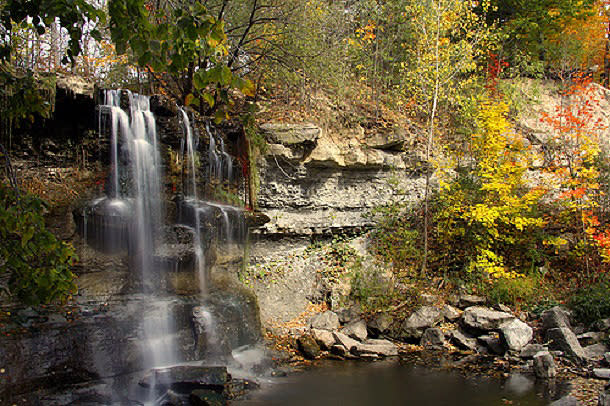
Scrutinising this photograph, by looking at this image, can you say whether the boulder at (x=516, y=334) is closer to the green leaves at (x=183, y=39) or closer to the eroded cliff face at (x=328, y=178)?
the eroded cliff face at (x=328, y=178)

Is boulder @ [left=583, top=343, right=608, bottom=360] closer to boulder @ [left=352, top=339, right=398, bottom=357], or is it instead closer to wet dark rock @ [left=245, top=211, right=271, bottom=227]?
boulder @ [left=352, top=339, right=398, bottom=357]

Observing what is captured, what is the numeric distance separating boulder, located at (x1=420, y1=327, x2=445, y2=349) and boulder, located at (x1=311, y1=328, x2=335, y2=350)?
2.11 meters

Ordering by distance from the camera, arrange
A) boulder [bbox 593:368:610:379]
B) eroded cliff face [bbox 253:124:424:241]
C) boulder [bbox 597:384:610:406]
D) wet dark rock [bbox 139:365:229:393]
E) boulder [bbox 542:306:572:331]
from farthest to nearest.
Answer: eroded cliff face [bbox 253:124:424:241]
boulder [bbox 542:306:572:331]
boulder [bbox 593:368:610:379]
wet dark rock [bbox 139:365:229:393]
boulder [bbox 597:384:610:406]

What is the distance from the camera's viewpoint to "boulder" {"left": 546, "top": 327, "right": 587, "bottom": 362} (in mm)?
8406

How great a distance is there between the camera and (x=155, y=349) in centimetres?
766

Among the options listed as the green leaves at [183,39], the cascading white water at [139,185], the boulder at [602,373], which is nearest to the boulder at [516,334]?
the boulder at [602,373]

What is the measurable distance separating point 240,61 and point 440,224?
7717 millimetres

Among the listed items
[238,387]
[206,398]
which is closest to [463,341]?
[238,387]

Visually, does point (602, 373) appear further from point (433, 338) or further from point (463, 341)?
point (433, 338)

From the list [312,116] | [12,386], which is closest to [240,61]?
[312,116]

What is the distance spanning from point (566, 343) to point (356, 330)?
166 inches

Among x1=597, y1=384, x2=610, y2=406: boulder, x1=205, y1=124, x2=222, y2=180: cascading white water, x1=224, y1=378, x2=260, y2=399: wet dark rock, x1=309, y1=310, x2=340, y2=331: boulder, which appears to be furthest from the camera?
x1=205, y1=124, x2=222, y2=180: cascading white water

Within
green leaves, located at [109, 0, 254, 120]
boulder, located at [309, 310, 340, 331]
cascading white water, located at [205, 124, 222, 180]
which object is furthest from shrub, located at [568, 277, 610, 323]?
green leaves, located at [109, 0, 254, 120]

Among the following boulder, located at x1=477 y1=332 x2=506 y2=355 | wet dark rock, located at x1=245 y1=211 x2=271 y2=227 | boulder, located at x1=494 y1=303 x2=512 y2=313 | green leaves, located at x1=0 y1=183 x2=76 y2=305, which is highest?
green leaves, located at x1=0 y1=183 x2=76 y2=305
